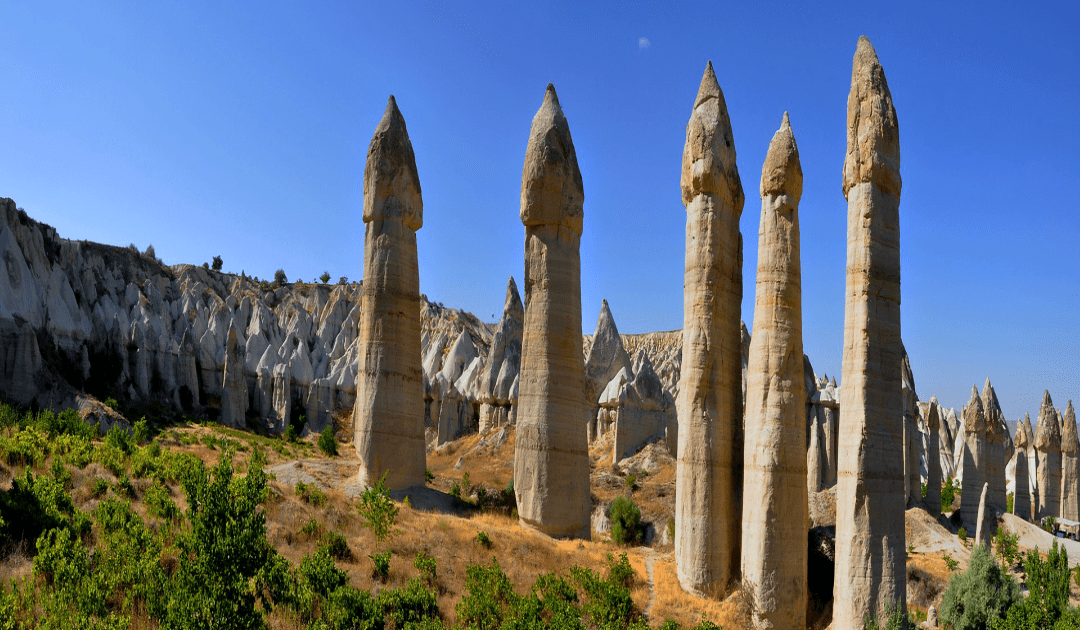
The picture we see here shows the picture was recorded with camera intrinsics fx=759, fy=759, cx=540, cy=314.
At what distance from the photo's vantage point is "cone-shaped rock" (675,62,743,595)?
1368 cm

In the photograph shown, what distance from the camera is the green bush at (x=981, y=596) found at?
36.9ft

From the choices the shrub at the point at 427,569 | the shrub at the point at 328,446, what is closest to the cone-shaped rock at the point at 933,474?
the shrub at the point at 427,569

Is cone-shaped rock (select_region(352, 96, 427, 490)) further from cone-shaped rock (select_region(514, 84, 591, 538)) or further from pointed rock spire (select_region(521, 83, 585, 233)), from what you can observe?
pointed rock spire (select_region(521, 83, 585, 233))

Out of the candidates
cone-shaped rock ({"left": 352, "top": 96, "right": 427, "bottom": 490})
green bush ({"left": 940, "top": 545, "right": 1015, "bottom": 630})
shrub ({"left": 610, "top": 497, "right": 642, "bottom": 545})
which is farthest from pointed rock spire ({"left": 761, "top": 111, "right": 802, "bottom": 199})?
shrub ({"left": 610, "top": 497, "right": 642, "bottom": 545})

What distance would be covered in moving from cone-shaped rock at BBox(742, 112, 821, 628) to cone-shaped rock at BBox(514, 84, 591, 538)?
4720mm

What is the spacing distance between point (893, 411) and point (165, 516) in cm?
1148

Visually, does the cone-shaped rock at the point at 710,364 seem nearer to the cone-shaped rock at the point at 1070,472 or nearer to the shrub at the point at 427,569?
the shrub at the point at 427,569

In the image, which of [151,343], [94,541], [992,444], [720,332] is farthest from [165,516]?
[151,343]

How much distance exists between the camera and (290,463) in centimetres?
2091

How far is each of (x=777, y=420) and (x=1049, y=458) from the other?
22.7 m

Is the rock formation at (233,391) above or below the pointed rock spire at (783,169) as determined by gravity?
below

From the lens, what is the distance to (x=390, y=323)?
1866 cm

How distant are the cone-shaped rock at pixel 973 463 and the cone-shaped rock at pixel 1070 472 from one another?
28.3ft

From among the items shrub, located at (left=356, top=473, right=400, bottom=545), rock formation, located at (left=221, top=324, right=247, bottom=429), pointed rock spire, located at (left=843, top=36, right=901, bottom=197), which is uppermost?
pointed rock spire, located at (left=843, top=36, right=901, bottom=197)
